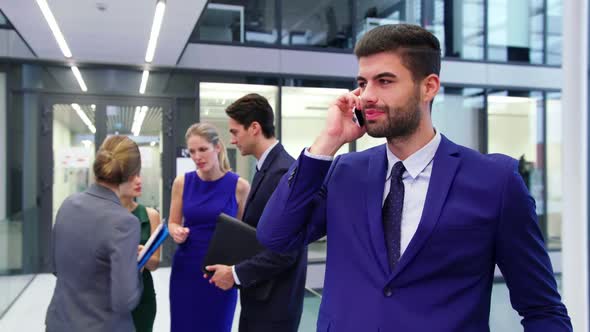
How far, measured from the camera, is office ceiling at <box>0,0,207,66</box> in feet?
15.5

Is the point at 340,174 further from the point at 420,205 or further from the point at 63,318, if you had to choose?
the point at 63,318

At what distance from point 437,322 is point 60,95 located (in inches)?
273

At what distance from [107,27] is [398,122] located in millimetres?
4954

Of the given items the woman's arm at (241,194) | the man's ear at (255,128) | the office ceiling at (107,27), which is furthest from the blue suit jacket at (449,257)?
the office ceiling at (107,27)

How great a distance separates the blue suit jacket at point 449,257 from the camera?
45.1 inches

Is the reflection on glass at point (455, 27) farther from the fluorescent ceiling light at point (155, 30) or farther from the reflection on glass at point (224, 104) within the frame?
the fluorescent ceiling light at point (155, 30)

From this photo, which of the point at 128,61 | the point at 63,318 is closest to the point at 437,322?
the point at 63,318

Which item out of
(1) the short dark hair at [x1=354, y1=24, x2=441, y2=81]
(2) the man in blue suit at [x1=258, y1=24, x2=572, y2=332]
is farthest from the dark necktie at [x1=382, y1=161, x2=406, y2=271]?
(1) the short dark hair at [x1=354, y1=24, x2=441, y2=81]

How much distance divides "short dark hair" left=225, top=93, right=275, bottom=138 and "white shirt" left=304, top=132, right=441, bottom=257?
1166 mm

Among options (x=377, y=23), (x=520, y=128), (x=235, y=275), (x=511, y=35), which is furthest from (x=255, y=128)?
(x=511, y=35)

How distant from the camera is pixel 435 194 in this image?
1.19 m

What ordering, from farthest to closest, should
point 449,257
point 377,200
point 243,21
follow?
point 243,21
point 377,200
point 449,257

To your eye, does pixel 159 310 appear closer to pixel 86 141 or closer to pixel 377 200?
pixel 86 141

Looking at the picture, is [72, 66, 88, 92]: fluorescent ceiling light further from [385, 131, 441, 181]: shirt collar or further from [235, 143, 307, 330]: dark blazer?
[385, 131, 441, 181]: shirt collar
